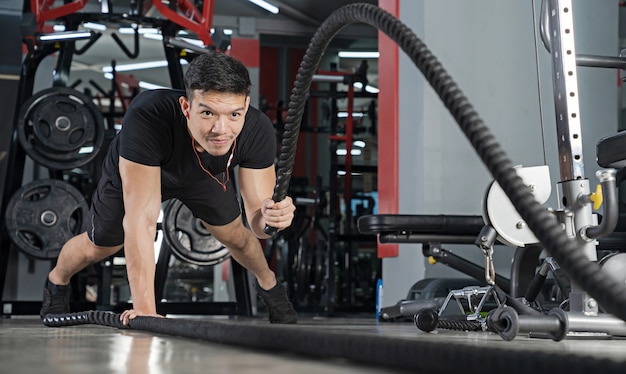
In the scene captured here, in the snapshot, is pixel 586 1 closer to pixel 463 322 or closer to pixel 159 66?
pixel 463 322

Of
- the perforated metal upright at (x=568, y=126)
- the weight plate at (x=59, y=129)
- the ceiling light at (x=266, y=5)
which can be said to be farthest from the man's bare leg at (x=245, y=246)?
the ceiling light at (x=266, y=5)

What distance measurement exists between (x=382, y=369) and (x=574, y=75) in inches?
55.8

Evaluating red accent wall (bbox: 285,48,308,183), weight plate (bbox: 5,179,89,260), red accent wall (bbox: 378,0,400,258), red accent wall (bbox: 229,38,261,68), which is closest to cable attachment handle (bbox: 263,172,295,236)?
red accent wall (bbox: 378,0,400,258)

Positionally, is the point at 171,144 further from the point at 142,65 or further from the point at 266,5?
the point at 142,65

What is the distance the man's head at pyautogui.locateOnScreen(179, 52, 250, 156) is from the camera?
96.1 inches

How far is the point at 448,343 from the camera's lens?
1.06 meters

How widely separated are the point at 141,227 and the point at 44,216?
2881 millimetres

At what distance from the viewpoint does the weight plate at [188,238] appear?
5242 millimetres

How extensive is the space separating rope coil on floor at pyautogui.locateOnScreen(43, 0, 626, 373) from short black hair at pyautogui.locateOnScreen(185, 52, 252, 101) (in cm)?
49

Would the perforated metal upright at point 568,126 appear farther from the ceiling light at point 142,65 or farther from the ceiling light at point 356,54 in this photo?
the ceiling light at point 142,65

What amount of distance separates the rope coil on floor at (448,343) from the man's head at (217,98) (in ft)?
1.63

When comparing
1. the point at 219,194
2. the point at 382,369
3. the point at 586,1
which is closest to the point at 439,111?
the point at 586,1

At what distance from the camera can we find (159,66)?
456 inches

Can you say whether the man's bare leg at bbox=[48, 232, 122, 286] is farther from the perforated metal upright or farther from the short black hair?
the perforated metal upright
